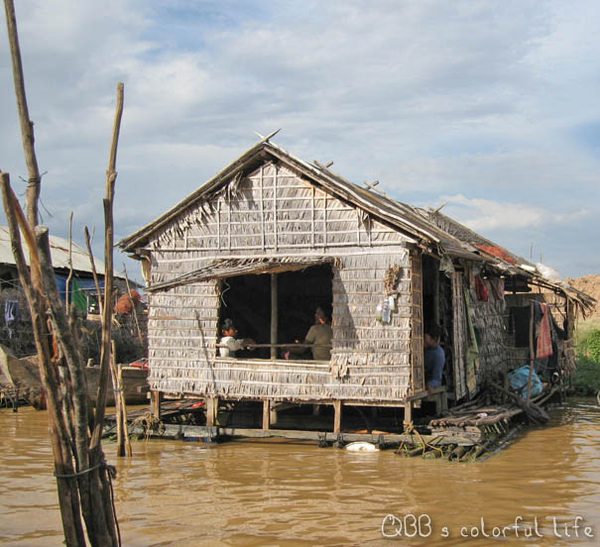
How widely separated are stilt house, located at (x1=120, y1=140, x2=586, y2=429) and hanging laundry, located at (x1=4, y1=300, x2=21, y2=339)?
7280 mm

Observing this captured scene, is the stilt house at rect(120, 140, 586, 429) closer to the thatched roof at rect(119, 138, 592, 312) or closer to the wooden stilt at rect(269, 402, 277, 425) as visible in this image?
the thatched roof at rect(119, 138, 592, 312)

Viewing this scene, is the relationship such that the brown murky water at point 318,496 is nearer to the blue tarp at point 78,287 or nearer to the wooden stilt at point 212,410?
the wooden stilt at point 212,410

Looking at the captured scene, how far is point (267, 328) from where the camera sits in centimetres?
1441

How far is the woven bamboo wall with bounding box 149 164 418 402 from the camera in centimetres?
1048

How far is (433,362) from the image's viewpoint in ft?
37.0

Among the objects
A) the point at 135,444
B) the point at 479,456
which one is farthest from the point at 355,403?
the point at 135,444

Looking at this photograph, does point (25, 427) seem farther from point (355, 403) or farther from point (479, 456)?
point (479, 456)

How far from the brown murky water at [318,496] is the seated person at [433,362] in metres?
1.52

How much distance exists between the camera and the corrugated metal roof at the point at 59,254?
22.6 metres

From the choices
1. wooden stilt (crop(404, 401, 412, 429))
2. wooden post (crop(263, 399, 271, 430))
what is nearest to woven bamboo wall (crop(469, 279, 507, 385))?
wooden stilt (crop(404, 401, 412, 429))

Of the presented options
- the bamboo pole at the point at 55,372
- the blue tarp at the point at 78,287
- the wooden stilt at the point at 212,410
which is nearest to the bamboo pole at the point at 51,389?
the bamboo pole at the point at 55,372

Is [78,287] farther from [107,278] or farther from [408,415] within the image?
[107,278]

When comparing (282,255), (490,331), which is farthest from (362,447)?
(490,331)

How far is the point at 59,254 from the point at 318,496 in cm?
1975
